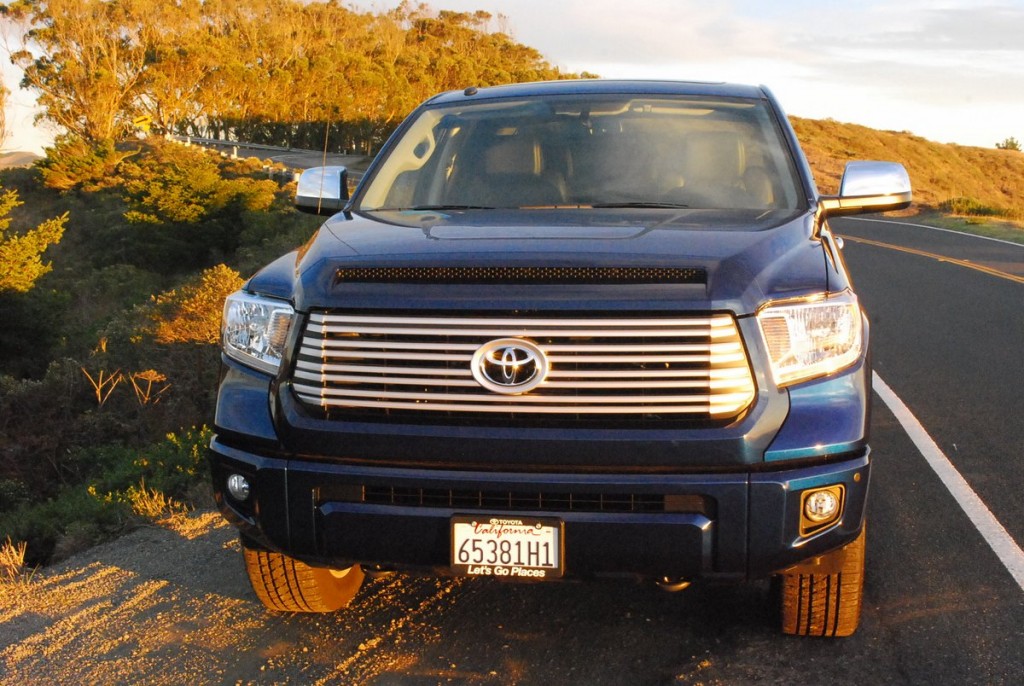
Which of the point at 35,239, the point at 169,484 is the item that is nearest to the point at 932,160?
the point at 35,239

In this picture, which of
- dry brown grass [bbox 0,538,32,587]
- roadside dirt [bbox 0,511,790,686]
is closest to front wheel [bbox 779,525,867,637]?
roadside dirt [bbox 0,511,790,686]

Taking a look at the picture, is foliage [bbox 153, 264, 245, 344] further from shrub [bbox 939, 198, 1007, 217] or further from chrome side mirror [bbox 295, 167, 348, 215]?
shrub [bbox 939, 198, 1007, 217]

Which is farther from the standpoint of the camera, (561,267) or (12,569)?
(12,569)

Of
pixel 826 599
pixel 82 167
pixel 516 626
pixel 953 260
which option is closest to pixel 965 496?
pixel 826 599

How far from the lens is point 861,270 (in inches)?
728

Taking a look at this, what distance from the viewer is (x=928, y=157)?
83438 mm

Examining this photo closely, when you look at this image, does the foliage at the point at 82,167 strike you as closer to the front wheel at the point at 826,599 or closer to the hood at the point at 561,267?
the hood at the point at 561,267

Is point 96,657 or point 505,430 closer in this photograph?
point 505,430

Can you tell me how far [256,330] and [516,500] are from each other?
1.06 meters

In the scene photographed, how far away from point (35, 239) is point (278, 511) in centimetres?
2886

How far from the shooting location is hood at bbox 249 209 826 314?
3.45 metres

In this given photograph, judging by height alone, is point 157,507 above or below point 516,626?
below

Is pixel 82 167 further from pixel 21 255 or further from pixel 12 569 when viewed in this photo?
pixel 12 569

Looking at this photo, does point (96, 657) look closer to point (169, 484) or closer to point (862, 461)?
point (862, 461)
